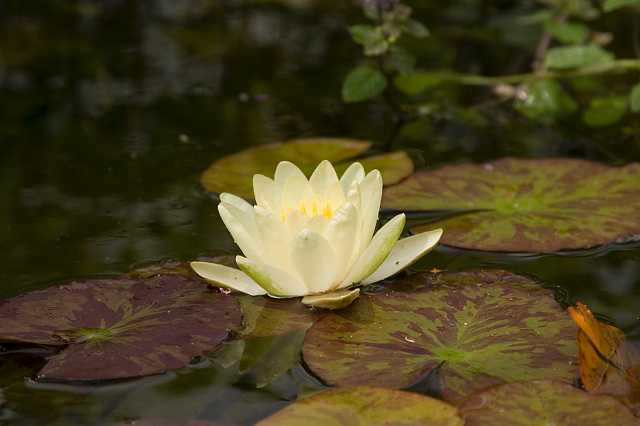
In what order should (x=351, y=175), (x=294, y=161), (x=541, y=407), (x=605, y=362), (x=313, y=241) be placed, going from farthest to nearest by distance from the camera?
(x=294, y=161), (x=351, y=175), (x=313, y=241), (x=605, y=362), (x=541, y=407)

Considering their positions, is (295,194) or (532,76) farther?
(532,76)

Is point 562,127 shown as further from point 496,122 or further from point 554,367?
point 554,367

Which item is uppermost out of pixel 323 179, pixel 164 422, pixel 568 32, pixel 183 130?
pixel 568 32

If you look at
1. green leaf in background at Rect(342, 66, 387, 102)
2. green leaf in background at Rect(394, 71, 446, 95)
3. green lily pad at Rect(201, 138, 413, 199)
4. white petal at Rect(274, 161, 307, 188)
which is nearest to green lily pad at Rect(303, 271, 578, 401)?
white petal at Rect(274, 161, 307, 188)

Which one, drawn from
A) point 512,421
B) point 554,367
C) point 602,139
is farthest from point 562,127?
point 512,421

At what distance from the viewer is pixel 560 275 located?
5.57ft

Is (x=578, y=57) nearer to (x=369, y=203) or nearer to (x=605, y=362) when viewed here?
(x=369, y=203)

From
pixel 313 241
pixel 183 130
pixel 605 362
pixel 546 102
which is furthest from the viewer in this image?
pixel 546 102

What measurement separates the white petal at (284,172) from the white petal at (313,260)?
0.54ft

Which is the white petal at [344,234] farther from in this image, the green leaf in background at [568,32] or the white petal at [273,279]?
the green leaf in background at [568,32]

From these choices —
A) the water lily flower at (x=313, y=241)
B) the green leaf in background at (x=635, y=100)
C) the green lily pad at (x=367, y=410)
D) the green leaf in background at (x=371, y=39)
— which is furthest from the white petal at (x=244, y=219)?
the green leaf in background at (x=635, y=100)

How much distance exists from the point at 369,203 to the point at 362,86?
105 cm

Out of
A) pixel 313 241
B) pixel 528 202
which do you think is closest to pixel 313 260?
pixel 313 241

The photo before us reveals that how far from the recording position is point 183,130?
8.27ft
